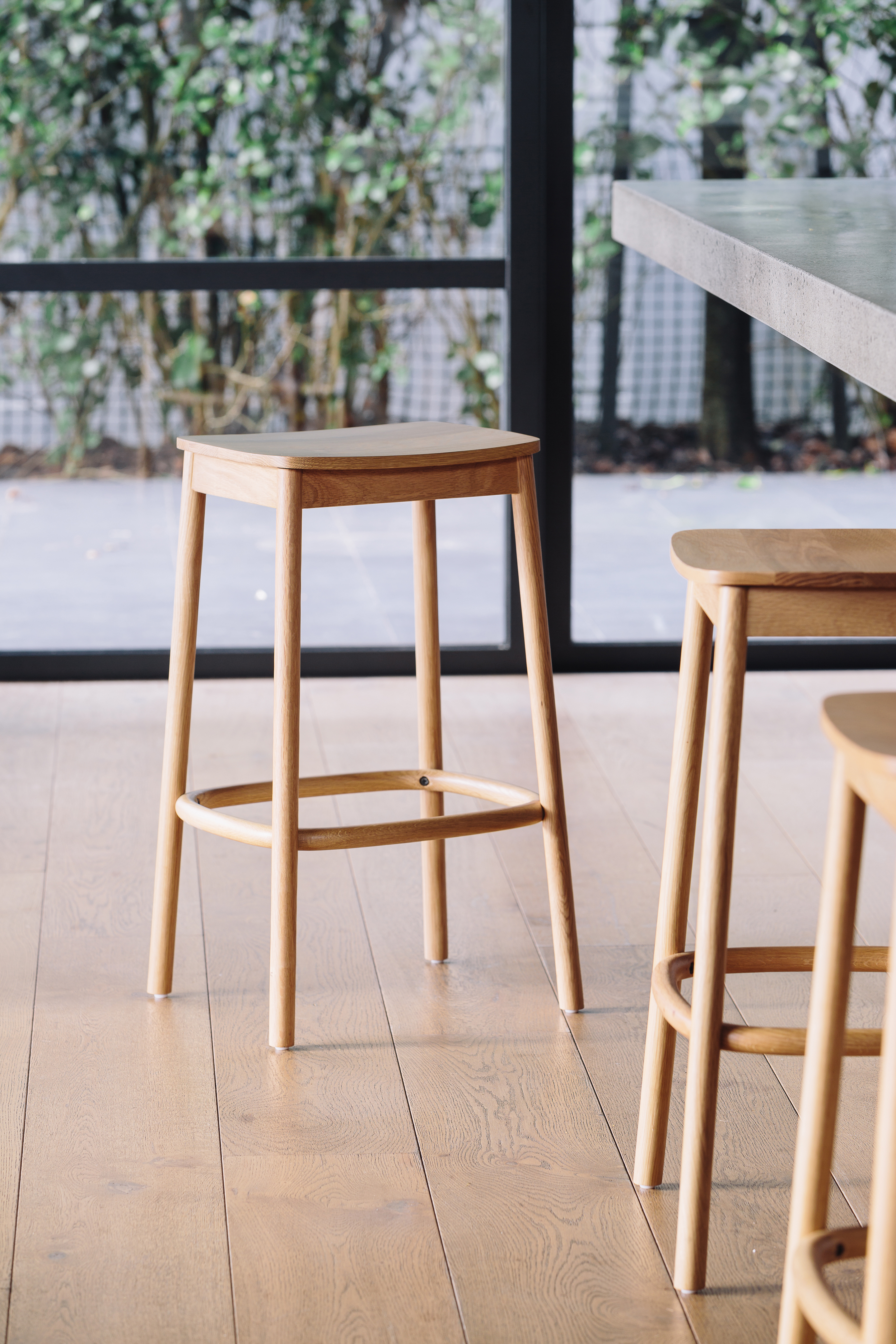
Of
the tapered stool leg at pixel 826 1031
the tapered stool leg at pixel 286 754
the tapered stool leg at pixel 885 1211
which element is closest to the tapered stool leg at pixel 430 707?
the tapered stool leg at pixel 286 754

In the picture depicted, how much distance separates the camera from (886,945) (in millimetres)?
2070

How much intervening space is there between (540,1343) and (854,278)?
0.96 meters

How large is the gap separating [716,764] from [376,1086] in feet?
2.20

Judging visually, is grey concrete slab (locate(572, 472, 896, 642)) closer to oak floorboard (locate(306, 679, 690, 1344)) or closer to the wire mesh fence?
the wire mesh fence

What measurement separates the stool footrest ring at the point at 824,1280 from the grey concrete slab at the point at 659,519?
2.44 metres

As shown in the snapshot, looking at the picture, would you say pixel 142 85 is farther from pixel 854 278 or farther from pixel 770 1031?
pixel 770 1031

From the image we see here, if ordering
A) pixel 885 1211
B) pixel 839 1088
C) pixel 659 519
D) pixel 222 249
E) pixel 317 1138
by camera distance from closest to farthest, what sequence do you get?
pixel 885 1211
pixel 839 1088
pixel 317 1138
pixel 222 249
pixel 659 519

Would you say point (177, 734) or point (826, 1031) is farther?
point (177, 734)

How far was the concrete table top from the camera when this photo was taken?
1270 millimetres

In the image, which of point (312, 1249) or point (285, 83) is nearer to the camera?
point (312, 1249)

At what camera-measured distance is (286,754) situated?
1891 millimetres

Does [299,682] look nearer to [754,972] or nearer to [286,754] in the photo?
[286,754]

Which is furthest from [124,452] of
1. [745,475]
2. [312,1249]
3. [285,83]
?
[312,1249]

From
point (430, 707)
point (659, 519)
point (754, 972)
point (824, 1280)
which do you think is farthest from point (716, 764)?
point (659, 519)
